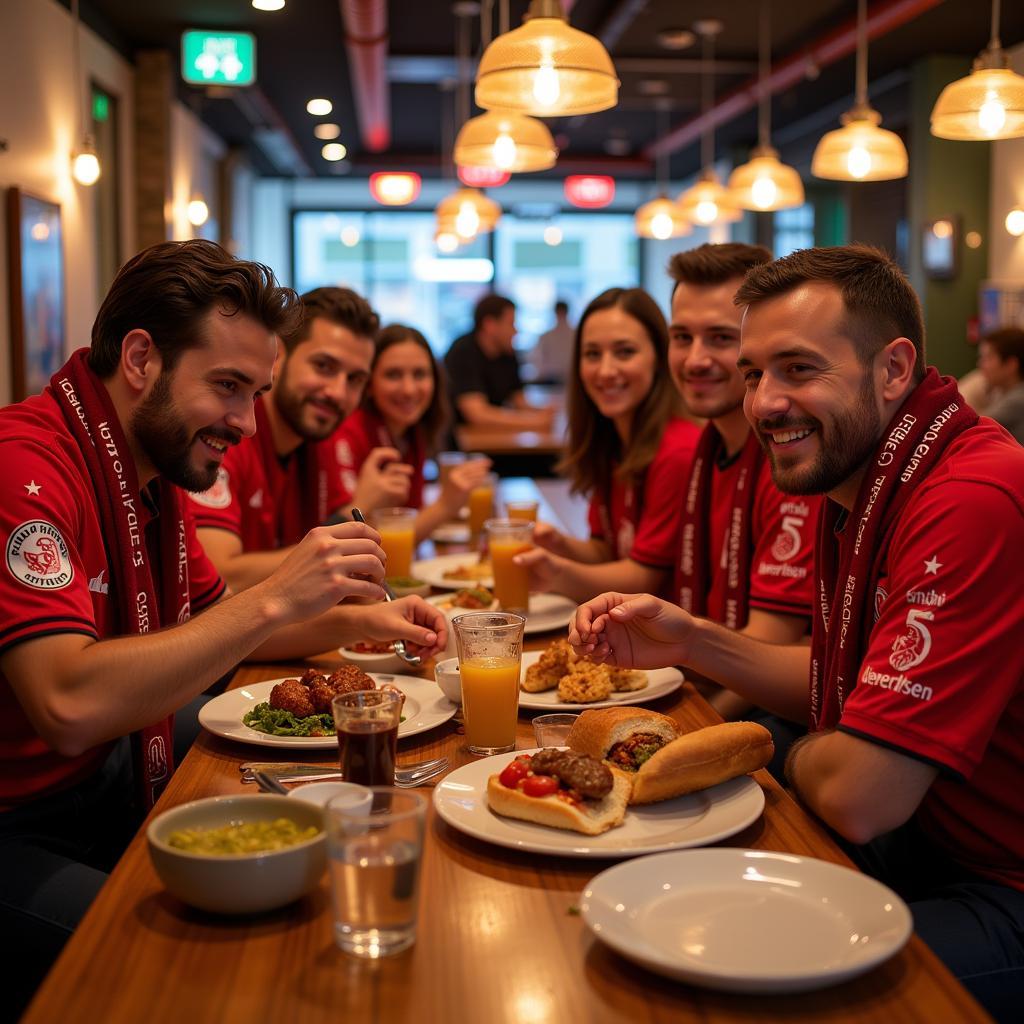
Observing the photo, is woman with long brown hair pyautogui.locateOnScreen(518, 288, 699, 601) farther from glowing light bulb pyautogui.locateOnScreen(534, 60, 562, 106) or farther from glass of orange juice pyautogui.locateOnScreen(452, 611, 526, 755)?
glass of orange juice pyautogui.locateOnScreen(452, 611, 526, 755)

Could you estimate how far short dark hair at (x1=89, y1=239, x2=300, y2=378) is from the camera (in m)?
2.08

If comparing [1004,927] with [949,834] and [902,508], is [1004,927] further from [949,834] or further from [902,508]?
[902,508]

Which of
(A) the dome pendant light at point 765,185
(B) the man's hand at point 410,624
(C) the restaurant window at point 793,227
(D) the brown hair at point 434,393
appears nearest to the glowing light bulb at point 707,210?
(A) the dome pendant light at point 765,185

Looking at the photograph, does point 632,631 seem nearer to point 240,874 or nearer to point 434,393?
point 240,874

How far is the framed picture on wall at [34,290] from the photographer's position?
673 cm

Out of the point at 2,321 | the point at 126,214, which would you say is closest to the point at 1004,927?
the point at 2,321

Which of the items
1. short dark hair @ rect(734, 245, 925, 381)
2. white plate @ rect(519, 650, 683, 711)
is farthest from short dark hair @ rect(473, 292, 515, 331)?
short dark hair @ rect(734, 245, 925, 381)

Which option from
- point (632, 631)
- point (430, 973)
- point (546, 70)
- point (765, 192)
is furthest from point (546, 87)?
point (765, 192)

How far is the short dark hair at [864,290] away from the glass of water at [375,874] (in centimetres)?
111

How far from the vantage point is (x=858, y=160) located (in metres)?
5.08

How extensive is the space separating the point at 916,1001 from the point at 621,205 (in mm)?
19119

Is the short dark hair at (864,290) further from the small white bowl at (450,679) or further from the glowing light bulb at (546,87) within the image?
the glowing light bulb at (546,87)

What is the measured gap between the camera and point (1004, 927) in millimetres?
1555

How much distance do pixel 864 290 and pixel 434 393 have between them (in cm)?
327
